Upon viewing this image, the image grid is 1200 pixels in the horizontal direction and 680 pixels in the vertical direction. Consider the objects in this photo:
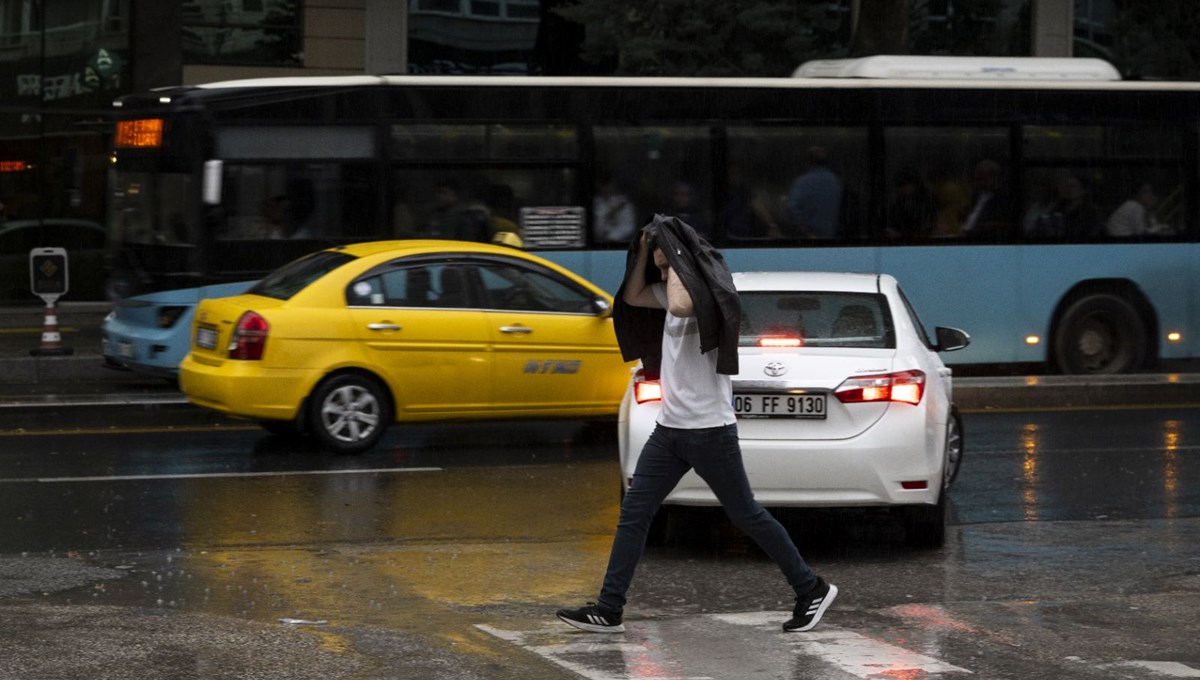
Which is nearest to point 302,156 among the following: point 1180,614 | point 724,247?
point 724,247

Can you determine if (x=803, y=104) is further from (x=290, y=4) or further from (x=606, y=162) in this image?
(x=290, y=4)

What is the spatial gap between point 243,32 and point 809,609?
19249 mm

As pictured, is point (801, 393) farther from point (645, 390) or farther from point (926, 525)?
point (926, 525)

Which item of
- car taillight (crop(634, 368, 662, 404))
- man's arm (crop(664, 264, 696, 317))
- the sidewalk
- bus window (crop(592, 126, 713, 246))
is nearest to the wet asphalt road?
car taillight (crop(634, 368, 662, 404))

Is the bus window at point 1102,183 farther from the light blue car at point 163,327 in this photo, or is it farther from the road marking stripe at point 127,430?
the road marking stripe at point 127,430

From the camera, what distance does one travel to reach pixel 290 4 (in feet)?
82.8

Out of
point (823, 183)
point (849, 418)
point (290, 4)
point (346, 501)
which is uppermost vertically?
point (290, 4)

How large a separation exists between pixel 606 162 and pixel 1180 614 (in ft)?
31.2

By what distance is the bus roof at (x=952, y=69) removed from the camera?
17.5 meters

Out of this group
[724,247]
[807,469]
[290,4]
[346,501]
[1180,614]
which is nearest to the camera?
[1180,614]

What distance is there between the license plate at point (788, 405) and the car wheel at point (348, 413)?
4.44 metres

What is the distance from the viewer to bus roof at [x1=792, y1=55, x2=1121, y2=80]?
1752 centimetres

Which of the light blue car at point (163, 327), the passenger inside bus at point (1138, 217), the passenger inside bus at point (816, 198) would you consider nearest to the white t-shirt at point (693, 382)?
the light blue car at point (163, 327)

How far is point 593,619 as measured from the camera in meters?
7.33
